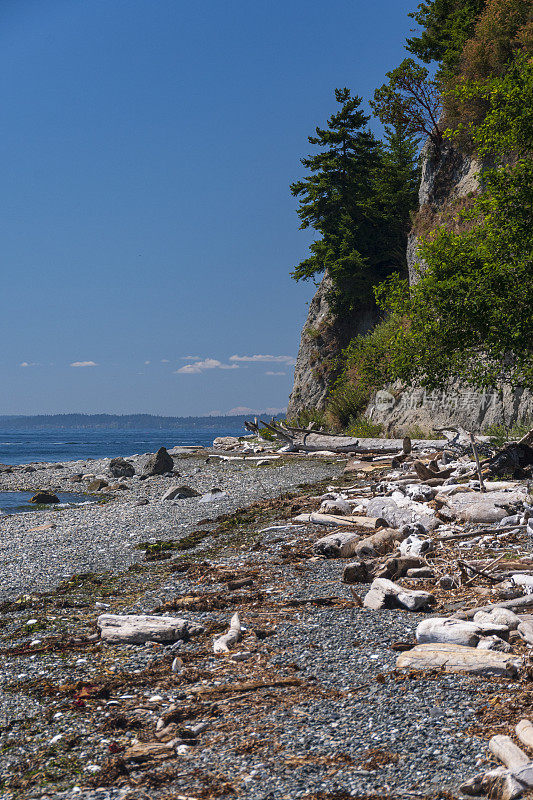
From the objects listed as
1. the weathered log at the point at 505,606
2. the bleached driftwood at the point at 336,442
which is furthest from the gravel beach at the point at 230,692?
the bleached driftwood at the point at 336,442

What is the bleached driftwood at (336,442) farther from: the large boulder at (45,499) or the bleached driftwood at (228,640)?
the bleached driftwood at (228,640)

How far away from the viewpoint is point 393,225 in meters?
40.3

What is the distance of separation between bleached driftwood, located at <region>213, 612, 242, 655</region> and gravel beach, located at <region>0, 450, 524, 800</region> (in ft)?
0.35

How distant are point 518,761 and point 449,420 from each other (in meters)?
22.9

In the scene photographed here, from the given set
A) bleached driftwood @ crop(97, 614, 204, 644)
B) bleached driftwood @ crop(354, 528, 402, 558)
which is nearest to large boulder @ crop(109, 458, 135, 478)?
bleached driftwood @ crop(354, 528, 402, 558)

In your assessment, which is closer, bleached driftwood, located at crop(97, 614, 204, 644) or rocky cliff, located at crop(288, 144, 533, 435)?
bleached driftwood, located at crop(97, 614, 204, 644)

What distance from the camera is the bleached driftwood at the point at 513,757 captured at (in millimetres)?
3180

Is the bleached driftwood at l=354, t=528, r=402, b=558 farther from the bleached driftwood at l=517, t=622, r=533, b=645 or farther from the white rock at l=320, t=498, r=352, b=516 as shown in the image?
the bleached driftwood at l=517, t=622, r=533, b=645

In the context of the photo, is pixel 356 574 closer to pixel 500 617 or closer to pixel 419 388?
pixel 500 617

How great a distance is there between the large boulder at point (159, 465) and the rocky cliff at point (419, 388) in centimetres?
1081

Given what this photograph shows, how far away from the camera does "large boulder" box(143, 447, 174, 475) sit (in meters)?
28.1

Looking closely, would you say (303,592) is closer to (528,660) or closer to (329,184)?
(528,660)

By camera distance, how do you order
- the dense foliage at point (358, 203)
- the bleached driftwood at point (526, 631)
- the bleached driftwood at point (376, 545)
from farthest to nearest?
1. the dense foliage at point (358, 203)
2. the bleached driftwood at point (376, 545)
3. the bleached driftwood at point (526, 631)

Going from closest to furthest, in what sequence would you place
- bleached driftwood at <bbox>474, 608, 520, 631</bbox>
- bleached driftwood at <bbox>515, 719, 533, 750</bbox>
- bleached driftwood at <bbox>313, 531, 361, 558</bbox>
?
bleached driftwood at <bbox>515, 719, 533, 750</bbox>, bleached driftwood at <bbox>474, 608, 520, 631</bbox>, bleached driftwood at <bbox>313, 531, 361, 558</bbox>
